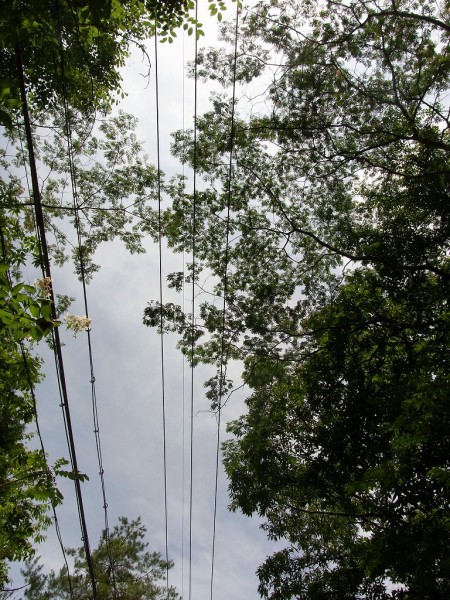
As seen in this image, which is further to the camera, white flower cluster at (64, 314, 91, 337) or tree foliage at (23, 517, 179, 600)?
tree foliage at (23, 517, 179, 600)

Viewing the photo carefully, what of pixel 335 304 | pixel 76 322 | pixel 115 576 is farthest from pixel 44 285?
pixel 115 576

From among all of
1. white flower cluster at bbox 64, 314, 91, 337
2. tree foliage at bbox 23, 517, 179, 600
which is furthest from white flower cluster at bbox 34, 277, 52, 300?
tree foliage at bbox 23, 517, 179, 600

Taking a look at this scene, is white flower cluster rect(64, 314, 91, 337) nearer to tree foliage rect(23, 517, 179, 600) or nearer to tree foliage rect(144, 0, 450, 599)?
tree foliage rect(144, 0, 450, 599)

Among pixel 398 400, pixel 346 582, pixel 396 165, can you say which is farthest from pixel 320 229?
pixel 346 582

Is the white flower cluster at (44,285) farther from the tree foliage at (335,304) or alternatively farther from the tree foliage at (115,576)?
the tree foliage at (115,576)

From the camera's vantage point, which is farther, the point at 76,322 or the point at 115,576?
the point at 115,576

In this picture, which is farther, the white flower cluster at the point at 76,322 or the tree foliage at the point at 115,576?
the tree foliage at the point at 115,576

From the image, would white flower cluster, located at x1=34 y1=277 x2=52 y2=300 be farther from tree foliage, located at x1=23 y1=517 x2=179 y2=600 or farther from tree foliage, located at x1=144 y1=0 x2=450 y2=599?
tree foliage, located at x1=23 y1=517 x2=179 y2=600

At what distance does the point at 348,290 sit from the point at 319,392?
2293 mm

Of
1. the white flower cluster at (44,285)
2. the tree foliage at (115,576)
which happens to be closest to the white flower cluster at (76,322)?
the white flower cluster at (44,285)

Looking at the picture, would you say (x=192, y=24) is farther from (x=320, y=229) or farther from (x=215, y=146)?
(x=320, y=229)

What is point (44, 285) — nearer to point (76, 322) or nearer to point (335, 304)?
point (76, 322)

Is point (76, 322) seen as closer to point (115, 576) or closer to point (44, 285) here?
point (44, 285)

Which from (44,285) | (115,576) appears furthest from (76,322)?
(115,576)
